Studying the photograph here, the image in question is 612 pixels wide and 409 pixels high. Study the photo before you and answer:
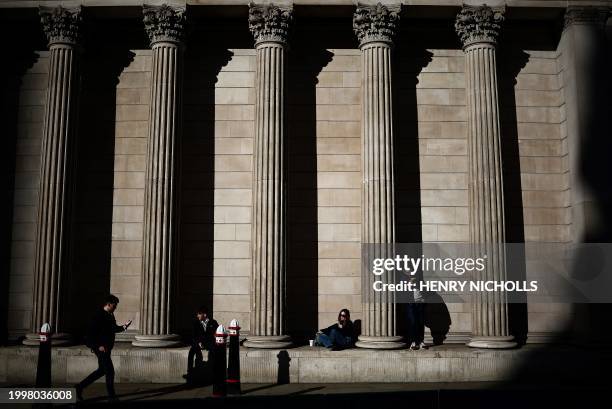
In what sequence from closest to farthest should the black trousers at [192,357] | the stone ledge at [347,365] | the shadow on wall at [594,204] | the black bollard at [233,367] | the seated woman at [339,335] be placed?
the black bollard at [233,367] → the black trousers at [192,357] → the stone ledge at [347,365] → the shadow on wall at [594,204] → the seated woman at [339,335]

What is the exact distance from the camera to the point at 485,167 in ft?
51.5

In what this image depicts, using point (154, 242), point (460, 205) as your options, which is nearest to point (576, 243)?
point (460, 205)

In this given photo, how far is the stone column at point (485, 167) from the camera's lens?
15156 millimetres

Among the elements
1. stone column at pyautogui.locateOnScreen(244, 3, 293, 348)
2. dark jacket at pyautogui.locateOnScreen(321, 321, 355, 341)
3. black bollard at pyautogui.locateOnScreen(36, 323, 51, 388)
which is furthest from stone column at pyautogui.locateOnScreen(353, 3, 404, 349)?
black bollard at pyautogui.locateOnScreen(36, 323, 51, 388)

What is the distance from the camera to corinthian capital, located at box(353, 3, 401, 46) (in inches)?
634

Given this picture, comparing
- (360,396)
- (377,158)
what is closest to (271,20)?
(377,158)

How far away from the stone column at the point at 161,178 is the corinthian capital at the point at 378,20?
5.49 metres

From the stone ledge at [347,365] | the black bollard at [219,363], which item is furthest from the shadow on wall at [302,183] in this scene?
the black bollard at [219,363]

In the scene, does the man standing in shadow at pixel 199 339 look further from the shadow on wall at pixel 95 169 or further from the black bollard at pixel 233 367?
the shadow on wall at pixel 95 169

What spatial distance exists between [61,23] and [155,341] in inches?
390

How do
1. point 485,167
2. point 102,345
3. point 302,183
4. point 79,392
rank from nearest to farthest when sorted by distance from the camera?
1. point 102,345
2. point 79,392
3. point 485,167
4. point 302,183

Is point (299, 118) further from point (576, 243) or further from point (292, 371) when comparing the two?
point (576, 243)

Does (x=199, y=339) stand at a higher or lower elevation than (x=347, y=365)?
higher

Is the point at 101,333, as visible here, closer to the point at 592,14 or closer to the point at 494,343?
the point at 494,343
